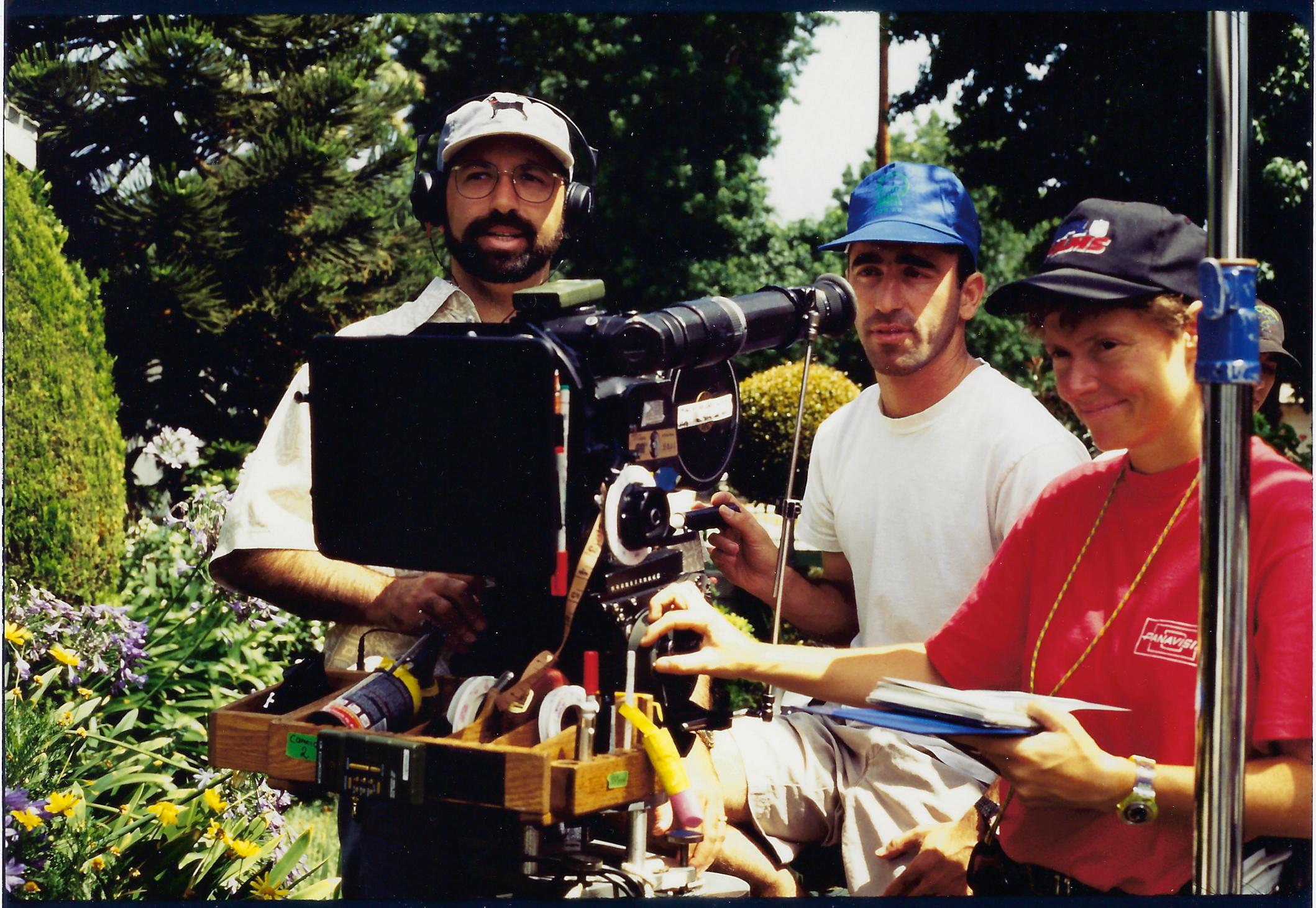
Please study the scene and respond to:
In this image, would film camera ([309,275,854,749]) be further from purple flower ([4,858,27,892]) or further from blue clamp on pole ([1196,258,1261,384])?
purple flower ([4,858,27,892])

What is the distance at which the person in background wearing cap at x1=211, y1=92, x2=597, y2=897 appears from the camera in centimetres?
233

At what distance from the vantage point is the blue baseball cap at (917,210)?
103 inches

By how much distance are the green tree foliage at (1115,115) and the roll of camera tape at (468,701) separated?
2841 millimetres

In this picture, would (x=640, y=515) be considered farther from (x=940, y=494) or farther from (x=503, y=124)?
(x=503, y=124)

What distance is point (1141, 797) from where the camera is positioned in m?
1.82

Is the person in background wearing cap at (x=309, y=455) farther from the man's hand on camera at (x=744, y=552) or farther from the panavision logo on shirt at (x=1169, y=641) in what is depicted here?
the panavision logo on shirt at (x=1169, y=641)

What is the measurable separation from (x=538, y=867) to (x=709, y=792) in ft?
1.27

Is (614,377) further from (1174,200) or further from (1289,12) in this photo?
(1174,200)

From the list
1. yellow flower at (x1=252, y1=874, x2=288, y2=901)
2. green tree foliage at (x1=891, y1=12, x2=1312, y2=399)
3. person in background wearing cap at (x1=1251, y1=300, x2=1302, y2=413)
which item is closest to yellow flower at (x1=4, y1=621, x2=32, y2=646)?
yellow flower at (x1=252, y1=874, x2=288, y2=901)

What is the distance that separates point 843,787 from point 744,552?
Answer: 599 millimetres

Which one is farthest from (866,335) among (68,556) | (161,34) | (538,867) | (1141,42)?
(161,34)

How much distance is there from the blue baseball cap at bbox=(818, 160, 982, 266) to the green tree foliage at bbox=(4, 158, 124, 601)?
8.86ft

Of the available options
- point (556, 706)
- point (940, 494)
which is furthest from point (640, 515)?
point (940, 494)

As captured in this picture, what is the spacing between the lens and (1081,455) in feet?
8.09
